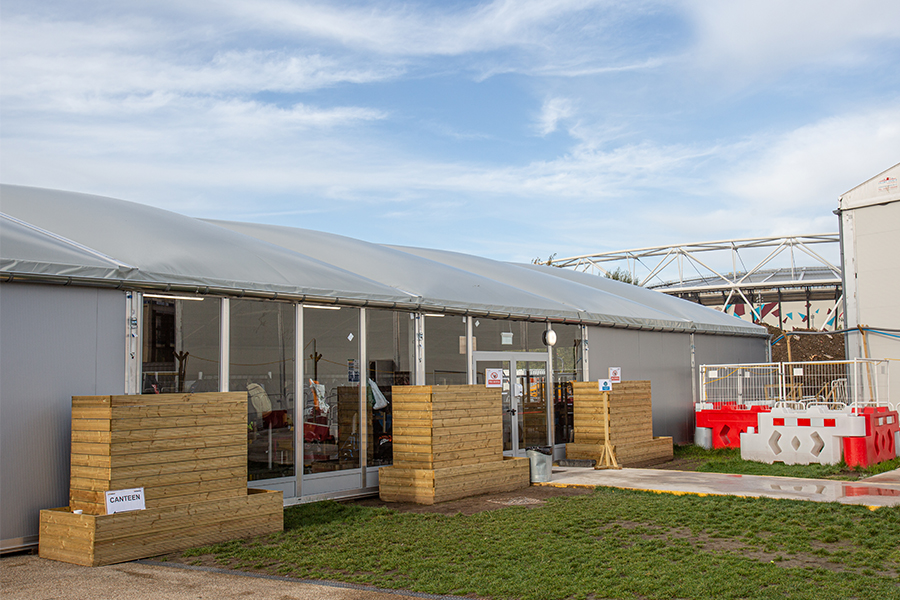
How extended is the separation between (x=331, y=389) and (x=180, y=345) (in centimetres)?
283

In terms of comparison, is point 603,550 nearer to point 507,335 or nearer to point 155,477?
point 155,477

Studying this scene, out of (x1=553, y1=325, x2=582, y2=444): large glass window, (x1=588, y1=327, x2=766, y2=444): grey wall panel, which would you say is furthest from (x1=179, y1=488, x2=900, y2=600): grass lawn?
(x1=588, y1=327, x2=766, y2=444): grey wall panel

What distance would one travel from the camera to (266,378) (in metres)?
11.8

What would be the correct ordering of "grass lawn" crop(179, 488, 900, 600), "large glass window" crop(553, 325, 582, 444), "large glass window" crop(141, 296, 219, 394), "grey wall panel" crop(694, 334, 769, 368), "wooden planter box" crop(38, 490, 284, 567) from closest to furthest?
"grass lawn" crop(179, 488, 900, 600), "wooden planter box" crop(38, 490, 284, 567), "large glass window" crop(141, 296, 219, 394), "large glass window" crop(553, 325, 582, 444), "grey wall panel" crop(694, 334, 769, 368)

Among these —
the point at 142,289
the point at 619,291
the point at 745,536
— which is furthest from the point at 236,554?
the point at 619,291

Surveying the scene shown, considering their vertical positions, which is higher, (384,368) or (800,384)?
(384,368)

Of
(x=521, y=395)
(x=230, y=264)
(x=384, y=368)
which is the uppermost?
(x=230, y=264)

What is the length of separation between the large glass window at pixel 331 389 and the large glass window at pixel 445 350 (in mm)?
1632

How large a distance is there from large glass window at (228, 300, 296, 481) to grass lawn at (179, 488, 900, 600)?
0.90 metres

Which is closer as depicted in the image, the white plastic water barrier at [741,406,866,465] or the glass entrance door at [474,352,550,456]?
the white plastic water barrier at [741,406,866,465]

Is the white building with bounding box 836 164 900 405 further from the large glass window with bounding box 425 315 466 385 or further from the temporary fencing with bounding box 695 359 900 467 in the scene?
the large glass window with bounding box 425 315 466 385

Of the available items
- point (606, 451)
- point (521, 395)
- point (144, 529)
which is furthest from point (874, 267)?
point (144, 529)

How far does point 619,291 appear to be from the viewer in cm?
2617

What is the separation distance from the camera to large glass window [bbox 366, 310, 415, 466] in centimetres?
1334
